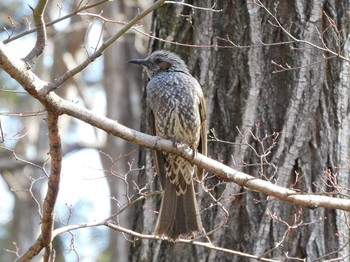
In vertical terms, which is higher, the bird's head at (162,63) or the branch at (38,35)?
the bird's head at (162,63)

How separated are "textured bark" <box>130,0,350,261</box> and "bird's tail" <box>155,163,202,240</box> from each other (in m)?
0.14

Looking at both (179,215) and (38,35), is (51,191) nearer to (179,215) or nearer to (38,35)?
(38,35)

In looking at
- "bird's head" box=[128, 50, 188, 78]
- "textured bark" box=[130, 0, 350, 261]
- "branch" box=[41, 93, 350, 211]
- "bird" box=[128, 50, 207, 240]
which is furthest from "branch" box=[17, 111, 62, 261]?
"bird's head" box=[128, 50, 188, 78]

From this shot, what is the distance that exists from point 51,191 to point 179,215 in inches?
49.2

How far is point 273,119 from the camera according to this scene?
506cm

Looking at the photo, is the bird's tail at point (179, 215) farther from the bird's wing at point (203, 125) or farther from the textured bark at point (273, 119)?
the bird's wing at point (203, 125)

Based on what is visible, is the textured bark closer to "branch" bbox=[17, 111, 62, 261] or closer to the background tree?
the background tree

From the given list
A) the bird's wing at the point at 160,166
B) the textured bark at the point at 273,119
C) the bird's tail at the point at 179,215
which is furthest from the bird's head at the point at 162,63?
the bird's tail at the point at 179,215

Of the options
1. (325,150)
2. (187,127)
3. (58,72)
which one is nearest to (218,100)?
(187,127)

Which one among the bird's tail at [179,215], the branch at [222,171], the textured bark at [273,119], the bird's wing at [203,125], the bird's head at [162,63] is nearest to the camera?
the branch at [222,171]

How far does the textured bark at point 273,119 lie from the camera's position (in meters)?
4.94

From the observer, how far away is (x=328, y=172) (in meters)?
4.91

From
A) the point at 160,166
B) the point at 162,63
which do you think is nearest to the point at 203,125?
Result: the point at 160,166

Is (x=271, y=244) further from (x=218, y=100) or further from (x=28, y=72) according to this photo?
(x=28, y=72)
